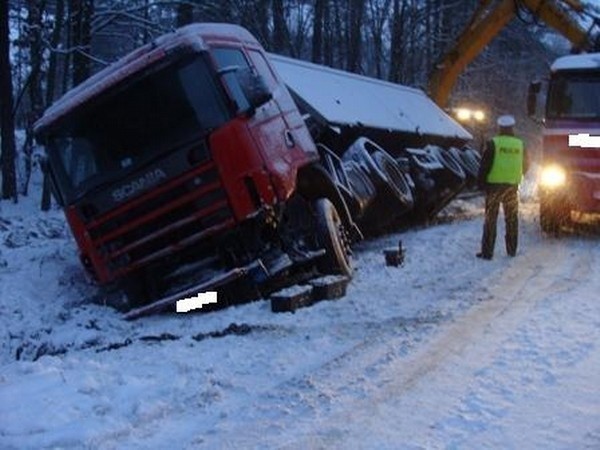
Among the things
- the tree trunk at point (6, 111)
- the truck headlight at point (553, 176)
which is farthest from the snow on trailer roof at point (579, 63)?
the tree trunk at point (6, 111)

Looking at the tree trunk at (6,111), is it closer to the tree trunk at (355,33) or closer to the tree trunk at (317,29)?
the tree trunk at (317,29)

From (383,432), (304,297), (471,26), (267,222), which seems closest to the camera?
(383,432)

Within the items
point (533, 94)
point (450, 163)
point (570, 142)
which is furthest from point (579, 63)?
point (450, 163)

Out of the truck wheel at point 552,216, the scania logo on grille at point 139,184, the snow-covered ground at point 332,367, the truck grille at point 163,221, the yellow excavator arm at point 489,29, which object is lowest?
the snow-covered ground at point 332,367

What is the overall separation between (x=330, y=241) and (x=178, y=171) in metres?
2.09

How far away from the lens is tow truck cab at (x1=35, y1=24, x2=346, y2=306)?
7.99m

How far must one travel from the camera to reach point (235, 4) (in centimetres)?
Result: 2653

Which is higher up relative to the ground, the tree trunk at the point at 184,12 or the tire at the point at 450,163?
the tree trunk at the point at 184,12

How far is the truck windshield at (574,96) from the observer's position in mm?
11914

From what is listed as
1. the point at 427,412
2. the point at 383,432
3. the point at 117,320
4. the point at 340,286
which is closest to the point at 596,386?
the point at 427,412

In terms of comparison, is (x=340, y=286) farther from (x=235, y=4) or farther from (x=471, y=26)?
(x=235, y=4)

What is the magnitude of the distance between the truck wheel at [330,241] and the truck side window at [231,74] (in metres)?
1.81

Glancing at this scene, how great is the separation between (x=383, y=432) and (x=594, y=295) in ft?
13.4

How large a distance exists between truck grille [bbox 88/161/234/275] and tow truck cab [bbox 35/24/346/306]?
0.01 meters
